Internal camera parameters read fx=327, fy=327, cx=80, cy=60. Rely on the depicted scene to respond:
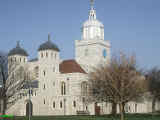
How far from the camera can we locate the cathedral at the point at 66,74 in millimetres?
73375

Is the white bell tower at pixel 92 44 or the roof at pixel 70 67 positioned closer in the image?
the roof at pixel 70 67

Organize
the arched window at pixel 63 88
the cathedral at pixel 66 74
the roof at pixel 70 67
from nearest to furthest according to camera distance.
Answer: the cathedral at pixel 66 74 < the arched window at pixel 63 88 < the roof at pixel 70 67

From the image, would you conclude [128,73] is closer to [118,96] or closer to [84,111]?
[118,96]

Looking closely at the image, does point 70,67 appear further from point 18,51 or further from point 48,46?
point 18,51

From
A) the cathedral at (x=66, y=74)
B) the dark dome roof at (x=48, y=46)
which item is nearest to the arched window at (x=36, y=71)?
the cathedral at (x=66, y=74)

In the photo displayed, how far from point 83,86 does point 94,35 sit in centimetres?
1385

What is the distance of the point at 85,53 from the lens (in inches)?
3223

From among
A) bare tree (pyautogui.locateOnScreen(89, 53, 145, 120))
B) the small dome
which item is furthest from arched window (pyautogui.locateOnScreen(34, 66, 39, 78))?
bare tree (pyautogui.locateOnScreen(89, 53, 145, 120))

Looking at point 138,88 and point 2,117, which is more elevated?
point 138,88

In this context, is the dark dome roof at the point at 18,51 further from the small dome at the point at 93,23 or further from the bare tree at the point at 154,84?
the bare tree at the point at 154,84

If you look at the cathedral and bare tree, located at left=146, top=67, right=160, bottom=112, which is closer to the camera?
the cathedral

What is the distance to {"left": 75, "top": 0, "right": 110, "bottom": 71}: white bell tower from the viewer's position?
7981 centimetres

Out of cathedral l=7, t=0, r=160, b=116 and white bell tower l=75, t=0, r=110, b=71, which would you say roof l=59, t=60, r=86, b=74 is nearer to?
cathedral l=7, t=0, r=160, b=116

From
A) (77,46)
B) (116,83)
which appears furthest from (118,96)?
(77,46)
